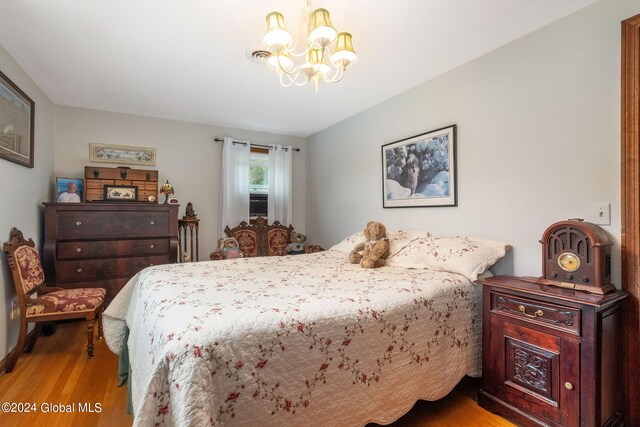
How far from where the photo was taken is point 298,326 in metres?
1.33

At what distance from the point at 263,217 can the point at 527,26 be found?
3.51 meters

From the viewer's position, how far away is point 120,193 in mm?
3578

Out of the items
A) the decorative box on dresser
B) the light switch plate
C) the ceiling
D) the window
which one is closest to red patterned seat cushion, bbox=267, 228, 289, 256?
the window

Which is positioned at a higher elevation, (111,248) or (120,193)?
(120,193)

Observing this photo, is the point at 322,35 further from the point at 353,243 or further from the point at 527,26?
the point at 353,243

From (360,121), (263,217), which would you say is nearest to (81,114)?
(263,217)

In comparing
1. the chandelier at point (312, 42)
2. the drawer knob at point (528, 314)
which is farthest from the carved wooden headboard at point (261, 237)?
the drawer knob at point (528, 314)

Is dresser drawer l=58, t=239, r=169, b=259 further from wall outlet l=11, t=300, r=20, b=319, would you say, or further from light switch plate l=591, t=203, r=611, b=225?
light switch plate l=591, t=203, r=611, b=225

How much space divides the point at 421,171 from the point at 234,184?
2544 millimetres

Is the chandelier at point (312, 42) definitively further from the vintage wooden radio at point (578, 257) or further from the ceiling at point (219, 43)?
the vintage wooden radio at point (578, 257)

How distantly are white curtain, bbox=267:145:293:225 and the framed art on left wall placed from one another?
2.58 meters

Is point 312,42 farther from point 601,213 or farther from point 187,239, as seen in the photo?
point 187,239

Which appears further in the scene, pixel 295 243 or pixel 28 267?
pixel 295 243

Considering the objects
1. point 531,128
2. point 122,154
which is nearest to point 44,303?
point 122,154
